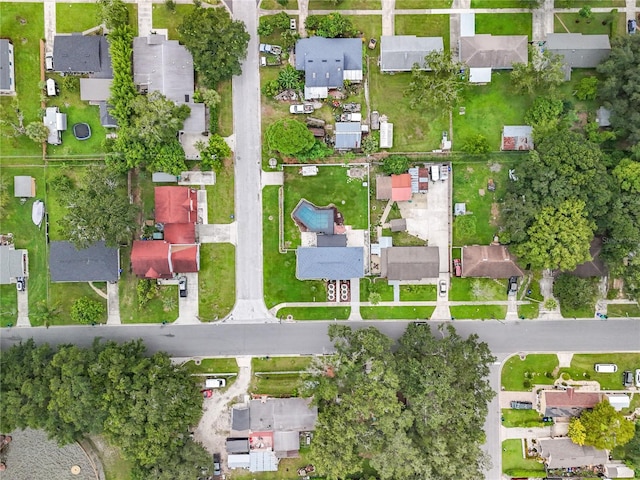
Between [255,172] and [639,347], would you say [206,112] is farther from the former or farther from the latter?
[639,347]

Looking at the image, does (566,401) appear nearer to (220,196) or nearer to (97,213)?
(220,196)

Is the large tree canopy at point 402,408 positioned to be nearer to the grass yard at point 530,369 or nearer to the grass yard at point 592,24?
the grass yard at point 530,369

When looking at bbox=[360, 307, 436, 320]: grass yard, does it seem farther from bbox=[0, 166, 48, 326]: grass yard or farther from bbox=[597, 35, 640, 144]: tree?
bbox=[0, 166, 48, 326]: grass yard

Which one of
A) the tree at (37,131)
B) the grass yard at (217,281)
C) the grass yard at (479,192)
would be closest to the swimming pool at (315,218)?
the grass yard at (217,281)

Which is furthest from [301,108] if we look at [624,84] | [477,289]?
[624,84]

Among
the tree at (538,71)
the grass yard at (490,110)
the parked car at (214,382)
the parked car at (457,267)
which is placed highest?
the tree at (538,71)

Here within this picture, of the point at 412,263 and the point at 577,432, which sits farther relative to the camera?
the point at 577,432
